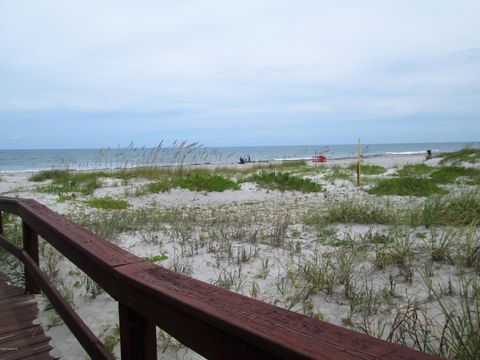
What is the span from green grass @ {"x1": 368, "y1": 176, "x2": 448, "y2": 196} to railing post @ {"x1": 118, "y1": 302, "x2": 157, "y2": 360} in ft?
25.5

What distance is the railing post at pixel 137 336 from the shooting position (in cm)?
143

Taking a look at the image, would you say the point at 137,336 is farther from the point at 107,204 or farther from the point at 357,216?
the point at 107,204

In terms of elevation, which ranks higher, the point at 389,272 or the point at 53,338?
the point at 389,272

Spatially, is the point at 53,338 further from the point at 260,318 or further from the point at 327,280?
the point at 260,318

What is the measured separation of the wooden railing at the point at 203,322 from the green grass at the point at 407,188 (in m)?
7.74

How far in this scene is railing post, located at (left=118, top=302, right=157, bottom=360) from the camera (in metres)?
1.43

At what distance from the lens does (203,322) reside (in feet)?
3.54

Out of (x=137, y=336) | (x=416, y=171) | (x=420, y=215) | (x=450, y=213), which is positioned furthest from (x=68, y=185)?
(x=416, y=171)

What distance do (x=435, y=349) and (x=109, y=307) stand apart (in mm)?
2504

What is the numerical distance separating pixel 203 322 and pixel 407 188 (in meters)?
8.54

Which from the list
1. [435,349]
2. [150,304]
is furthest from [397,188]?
[150,304]

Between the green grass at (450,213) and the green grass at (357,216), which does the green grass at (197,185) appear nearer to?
the green grass at (357,216)

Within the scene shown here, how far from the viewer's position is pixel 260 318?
3.25 feet

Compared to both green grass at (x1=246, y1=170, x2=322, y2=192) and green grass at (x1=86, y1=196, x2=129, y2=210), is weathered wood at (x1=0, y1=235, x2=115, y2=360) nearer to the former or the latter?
green grass at (x1=86, y1=196, x2=129, y2=210)
